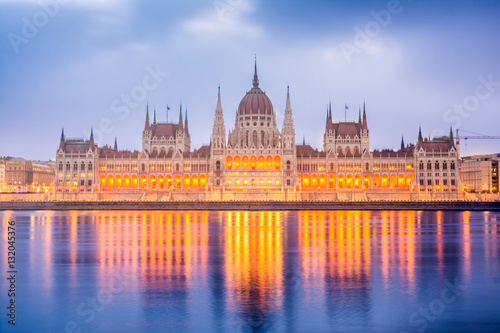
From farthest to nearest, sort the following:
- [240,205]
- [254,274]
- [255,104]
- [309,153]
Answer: [255,104] < [309,153] < [240,205] < [254,274]

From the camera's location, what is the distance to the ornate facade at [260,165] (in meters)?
122

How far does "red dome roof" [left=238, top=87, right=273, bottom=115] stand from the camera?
5295 inches

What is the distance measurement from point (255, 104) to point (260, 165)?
1934cm

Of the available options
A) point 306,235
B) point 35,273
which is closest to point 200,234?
point 306,235

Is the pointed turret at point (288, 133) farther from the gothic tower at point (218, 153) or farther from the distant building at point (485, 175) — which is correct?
the distant building at point (485, 175)

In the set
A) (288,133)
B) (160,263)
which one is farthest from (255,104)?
(160,263)

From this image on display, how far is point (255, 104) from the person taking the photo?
443 ft

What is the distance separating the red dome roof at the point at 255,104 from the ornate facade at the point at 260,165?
242mm

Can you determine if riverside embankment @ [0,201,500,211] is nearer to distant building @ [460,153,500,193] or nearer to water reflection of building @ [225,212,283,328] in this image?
water reflection of building @ [225,212,283,328]

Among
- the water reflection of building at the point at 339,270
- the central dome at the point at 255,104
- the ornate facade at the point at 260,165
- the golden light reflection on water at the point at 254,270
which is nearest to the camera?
the water reflection of building at the point at 339,270

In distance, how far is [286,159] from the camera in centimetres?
12269

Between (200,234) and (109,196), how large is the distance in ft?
240

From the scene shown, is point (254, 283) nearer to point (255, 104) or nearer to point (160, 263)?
point (160, 263)

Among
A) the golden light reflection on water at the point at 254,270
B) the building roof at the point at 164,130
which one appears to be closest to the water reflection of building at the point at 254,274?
the golden light reflection on water at the point at 254,270
